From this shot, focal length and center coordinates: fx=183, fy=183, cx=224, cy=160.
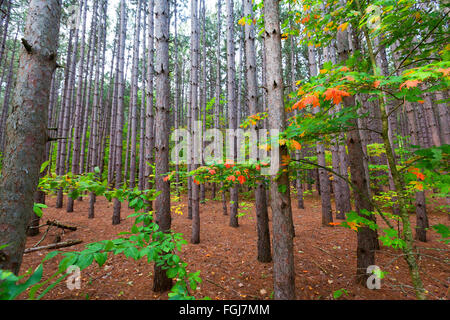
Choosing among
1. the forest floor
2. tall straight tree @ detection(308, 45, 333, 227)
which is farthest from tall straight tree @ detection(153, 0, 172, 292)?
tall straight tree @ detection(308, 45, 333, 227)

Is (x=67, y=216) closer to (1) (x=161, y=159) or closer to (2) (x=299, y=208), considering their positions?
(1) (x=161, y=159)

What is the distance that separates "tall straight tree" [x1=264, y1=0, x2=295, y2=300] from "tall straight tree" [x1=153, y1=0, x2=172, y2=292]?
6.90ft

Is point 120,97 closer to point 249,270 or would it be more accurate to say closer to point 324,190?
point 249,270

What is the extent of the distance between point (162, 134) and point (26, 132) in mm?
2199

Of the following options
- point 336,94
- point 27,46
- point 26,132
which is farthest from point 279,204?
point 27,46

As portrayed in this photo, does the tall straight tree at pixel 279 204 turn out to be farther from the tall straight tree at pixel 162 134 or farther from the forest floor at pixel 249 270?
the tall straight tree at pixel 162 134

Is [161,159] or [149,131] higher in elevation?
Answer: [149,131]

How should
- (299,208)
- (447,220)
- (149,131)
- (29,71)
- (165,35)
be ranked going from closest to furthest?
(29,71), (165,35), (149,131), (447,220), (299,208)

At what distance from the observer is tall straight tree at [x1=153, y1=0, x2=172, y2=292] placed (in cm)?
356

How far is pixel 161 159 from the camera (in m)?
3.66

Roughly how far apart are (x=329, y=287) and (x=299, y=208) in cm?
768

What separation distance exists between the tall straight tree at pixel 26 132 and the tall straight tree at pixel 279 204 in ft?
8.30

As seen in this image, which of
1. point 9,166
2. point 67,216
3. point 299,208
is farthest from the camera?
point 299,208
